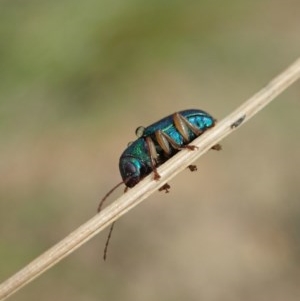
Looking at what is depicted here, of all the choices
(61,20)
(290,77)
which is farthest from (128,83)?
(290,77)

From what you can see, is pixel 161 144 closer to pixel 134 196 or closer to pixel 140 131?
pixel 140 131

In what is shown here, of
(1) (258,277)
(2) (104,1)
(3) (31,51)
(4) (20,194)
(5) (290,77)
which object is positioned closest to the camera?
(5) (290,77)

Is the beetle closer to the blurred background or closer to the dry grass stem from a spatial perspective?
the dry grass stem

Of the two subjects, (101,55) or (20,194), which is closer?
(20,194)

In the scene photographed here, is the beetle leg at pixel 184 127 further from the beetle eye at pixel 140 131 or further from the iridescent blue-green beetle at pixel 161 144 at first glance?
the beetle eye at pixel 140 131

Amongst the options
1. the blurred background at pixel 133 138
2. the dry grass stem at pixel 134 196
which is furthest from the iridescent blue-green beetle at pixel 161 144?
the blurred background at pixel 133 138

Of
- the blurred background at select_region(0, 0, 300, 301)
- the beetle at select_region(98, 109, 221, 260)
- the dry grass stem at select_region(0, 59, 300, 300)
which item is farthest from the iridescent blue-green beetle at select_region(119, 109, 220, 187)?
the blurred background at select_region(0, 0, 300, 301)

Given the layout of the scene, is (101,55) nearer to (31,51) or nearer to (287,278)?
(31,51)
